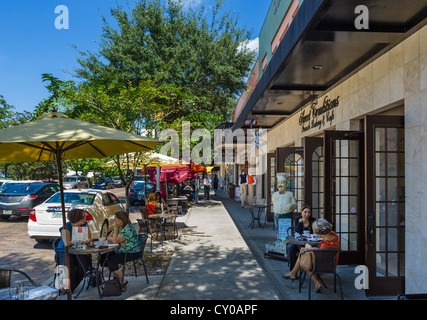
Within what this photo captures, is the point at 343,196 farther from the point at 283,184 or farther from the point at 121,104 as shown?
the point at 121,104

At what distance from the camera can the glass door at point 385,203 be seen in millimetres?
4930

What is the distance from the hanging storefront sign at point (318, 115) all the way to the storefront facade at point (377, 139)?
1.78ft

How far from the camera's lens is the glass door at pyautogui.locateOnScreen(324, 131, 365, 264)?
6418mm

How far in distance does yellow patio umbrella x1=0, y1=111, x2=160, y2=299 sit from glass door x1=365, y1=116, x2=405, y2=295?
3.24 metres

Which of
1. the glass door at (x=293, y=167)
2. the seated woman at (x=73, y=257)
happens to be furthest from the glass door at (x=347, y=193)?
the seated woman at (x=73, y=257)

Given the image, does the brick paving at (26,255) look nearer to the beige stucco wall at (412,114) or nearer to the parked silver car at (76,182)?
the beige stucco wall at (412,114)

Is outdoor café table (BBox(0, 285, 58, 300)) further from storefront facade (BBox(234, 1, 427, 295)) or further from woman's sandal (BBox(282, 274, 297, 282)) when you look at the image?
storefront facade (BBox(234, 1, 427, 295))

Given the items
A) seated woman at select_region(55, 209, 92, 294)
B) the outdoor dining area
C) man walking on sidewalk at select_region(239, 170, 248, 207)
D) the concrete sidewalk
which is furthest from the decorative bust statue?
man walking on sidewalk at select_region(239, 170, 248, 207)

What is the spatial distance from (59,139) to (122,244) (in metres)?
2.62

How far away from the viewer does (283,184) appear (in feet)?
27.1

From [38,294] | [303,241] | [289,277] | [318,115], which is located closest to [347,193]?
[303,241]

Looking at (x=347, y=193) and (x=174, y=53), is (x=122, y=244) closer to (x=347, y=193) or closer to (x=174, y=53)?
(x=347, y=193)
